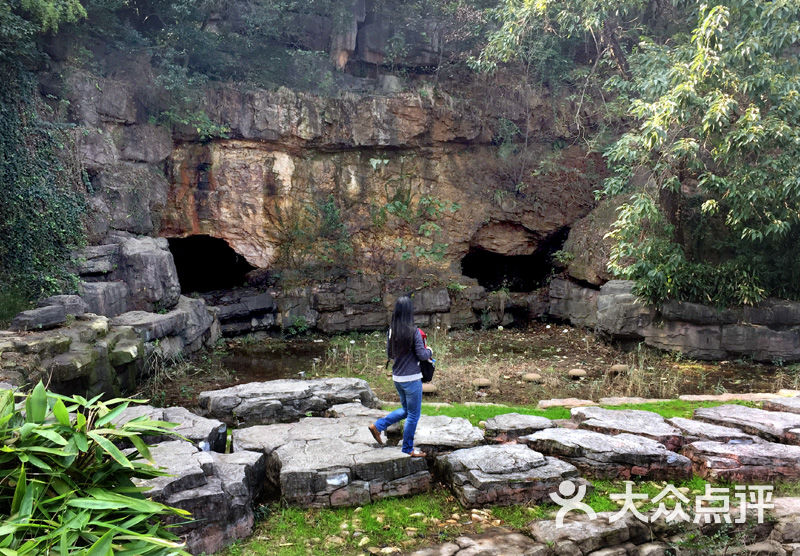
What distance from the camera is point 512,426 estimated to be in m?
6.05

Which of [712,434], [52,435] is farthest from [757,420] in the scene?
[52,435]

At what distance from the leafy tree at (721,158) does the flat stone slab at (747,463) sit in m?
5.19

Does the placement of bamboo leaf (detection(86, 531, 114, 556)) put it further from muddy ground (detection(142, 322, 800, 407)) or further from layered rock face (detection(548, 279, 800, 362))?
layered rock face (detection(548, 279, 800, 362))

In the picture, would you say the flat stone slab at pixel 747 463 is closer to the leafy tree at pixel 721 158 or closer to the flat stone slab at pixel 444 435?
the flat stone slab at pixel 444 435

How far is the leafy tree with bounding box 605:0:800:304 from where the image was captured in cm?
877

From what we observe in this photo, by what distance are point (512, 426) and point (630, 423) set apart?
1274 mm

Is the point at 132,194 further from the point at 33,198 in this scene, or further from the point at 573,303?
the point at 573,303

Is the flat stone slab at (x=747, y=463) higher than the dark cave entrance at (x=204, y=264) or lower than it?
lower

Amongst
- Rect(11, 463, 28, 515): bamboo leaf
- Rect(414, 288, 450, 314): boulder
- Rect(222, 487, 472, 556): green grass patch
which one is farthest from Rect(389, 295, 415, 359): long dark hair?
Rect(414, 288, 450, 314): boulder

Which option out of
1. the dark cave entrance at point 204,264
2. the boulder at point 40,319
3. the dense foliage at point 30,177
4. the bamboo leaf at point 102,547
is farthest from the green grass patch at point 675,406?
the dark cave entrance at point 204,264

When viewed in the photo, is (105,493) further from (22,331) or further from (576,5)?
(576,5)

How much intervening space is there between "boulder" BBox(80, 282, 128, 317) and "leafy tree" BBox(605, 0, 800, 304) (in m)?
9.09

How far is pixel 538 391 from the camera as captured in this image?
28.6 feet

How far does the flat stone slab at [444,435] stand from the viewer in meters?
5.49
